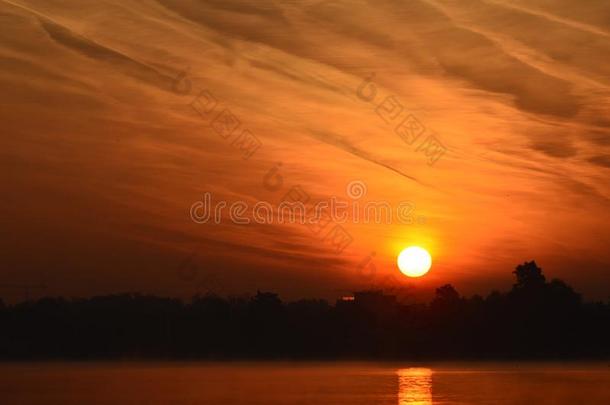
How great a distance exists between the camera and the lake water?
67.8m

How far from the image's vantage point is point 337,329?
144 metres

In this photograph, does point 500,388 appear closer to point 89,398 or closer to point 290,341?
point 89,398

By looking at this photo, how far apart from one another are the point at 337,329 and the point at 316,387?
204ft

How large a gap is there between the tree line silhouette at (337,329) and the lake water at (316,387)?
1075 centimetres

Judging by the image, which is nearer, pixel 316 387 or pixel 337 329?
pixel 316 387

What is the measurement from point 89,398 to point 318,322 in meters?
76.7

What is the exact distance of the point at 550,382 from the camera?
90.4 metres

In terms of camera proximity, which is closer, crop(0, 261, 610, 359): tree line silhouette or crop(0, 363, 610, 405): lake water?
crop(0, 363, 610, 405): lake water

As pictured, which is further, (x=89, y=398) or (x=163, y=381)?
(x=163, y=381)

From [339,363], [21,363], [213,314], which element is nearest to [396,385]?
[339,363]

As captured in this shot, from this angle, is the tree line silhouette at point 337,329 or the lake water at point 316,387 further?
the tree line silhouette at point 337,329

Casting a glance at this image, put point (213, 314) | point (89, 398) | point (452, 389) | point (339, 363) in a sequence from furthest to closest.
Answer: point (213, 314)
point (339, 363)
point (452, 389)
point (89, 398)

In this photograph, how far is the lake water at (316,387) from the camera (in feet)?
222

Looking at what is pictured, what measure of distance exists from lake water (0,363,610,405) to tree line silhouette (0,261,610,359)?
1075 cm
